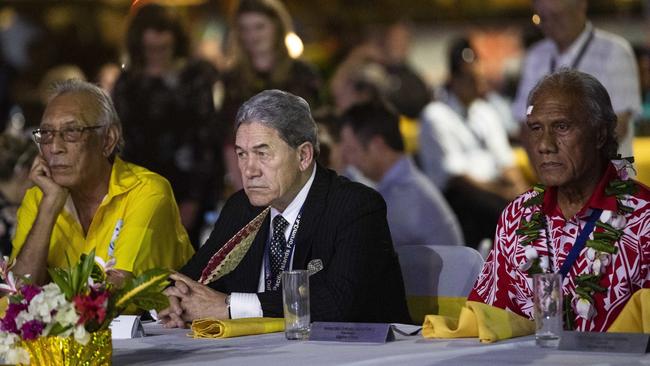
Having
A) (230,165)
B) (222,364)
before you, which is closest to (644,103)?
(230,165)

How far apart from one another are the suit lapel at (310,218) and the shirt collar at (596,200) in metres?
0.75

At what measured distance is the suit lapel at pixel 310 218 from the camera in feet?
13.8

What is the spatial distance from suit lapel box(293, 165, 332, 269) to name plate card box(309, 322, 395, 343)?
657mm

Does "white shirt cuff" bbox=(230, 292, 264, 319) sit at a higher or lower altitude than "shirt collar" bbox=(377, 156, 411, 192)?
lower

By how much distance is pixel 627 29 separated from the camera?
32.5 feet

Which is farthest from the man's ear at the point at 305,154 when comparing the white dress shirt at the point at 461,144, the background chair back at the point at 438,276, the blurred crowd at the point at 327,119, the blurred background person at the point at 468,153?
the white dress shirt at the point at 461,144

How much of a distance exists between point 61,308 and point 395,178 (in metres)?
3.71

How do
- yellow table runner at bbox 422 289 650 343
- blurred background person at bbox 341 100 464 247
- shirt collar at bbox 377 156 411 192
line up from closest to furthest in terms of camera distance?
1. yellow table runner at bbox 422 289 650 343
2. blurred background person at bbox 341 100 464 247
3. shirt collar at bbox 377 156 411 192

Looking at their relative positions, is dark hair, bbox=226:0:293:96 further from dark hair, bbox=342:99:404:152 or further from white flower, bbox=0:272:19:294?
white flower, bbox=0:272:19:294

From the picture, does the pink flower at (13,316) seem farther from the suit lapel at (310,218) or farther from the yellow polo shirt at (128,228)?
the yellow polo shirt at (128,228)

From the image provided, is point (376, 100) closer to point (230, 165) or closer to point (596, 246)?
point (230, 165)

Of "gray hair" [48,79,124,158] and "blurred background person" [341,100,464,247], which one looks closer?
"gray hair" [48,79,124,158]

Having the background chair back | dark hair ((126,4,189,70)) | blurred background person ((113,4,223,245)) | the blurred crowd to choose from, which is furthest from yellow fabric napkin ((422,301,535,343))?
dark hair ((126,4,189,70))

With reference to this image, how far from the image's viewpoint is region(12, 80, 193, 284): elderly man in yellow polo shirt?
4648 mm
